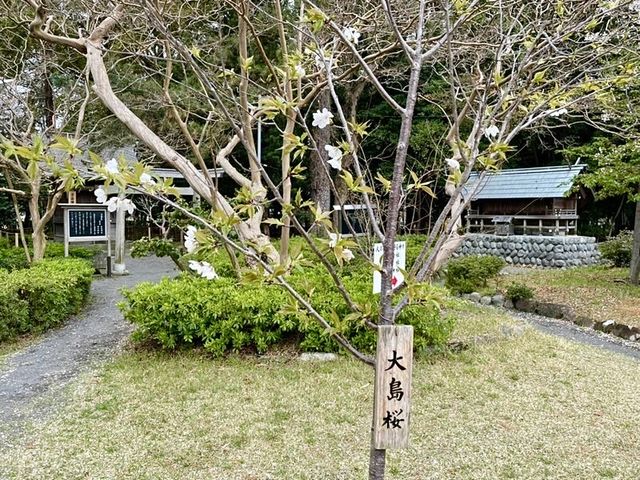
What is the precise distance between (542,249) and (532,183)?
2253 mm

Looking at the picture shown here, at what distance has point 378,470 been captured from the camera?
6.27ft

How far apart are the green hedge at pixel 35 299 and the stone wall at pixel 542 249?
8.49 metres

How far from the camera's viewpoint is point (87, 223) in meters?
11.0

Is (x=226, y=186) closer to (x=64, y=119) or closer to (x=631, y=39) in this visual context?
(x=64, y=119)

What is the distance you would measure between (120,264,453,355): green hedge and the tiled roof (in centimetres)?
916

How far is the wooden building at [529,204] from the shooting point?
13.8 m

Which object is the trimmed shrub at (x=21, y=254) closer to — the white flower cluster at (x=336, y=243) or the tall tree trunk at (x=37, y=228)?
the tall tree trunk at (x=37, y=228)

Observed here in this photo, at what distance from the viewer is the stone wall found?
501 inches

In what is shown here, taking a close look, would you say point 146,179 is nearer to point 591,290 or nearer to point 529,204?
point 591,290

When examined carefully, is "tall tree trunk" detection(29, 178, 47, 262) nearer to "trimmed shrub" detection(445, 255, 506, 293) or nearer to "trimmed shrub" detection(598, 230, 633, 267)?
"trimmed shrub" detection(445, 255, 506, 293)

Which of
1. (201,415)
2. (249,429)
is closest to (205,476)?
(249,429)

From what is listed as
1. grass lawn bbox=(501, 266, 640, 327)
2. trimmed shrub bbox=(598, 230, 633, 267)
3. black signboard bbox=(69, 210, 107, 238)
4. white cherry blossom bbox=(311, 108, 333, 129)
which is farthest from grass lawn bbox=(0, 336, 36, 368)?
trimmed shrub bbox=(598, 230, 633, 267)

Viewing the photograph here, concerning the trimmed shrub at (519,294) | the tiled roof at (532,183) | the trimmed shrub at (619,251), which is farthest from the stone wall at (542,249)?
the trimmed shrub at (519,294)

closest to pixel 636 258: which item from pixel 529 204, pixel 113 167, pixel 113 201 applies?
pixel 529 204
